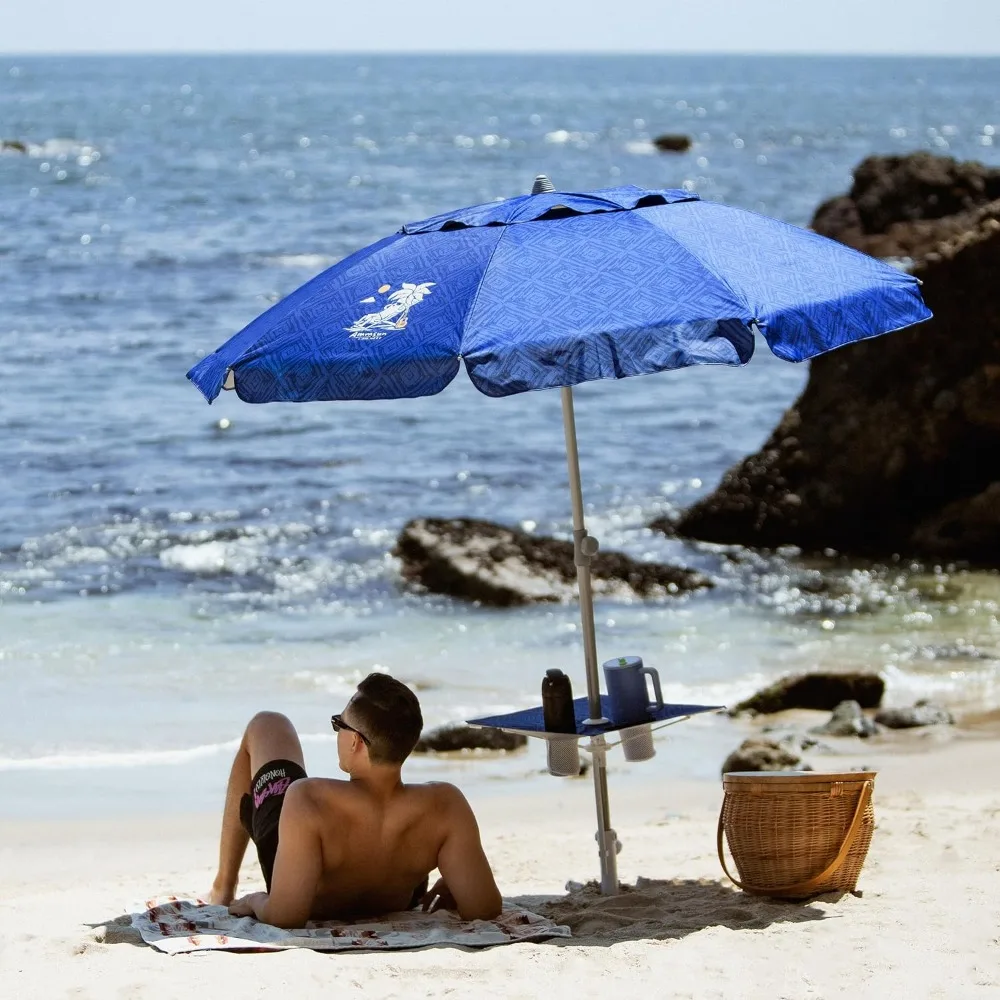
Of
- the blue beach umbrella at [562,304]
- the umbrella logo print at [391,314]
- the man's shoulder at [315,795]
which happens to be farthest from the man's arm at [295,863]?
the umbrella logo print at [391,314]

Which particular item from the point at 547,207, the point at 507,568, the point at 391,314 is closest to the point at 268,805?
the point at 391,314

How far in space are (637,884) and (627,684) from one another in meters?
0.92

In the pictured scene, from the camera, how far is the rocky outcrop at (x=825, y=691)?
8.41 m

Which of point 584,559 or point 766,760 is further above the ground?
point 584,559

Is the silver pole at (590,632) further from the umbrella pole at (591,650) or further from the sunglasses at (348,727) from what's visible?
the sunglasses at (348,727)

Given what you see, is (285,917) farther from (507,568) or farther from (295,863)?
(507,568)

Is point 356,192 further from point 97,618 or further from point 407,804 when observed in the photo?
point 407,804

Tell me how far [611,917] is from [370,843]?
2.70ft

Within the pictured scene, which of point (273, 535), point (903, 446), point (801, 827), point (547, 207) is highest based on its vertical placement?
point (547, 207)

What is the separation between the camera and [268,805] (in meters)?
4.68

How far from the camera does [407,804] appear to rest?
446 cm

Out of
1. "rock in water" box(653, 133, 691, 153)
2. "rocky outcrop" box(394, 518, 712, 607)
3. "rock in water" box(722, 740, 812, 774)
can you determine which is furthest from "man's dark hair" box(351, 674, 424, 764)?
"rock in water" box(653, 133, 691, 153)

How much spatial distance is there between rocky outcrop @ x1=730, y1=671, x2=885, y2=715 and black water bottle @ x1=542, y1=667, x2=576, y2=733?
3710 millimetres

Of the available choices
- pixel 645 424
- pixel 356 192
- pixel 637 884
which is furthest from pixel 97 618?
pixel 356 192
